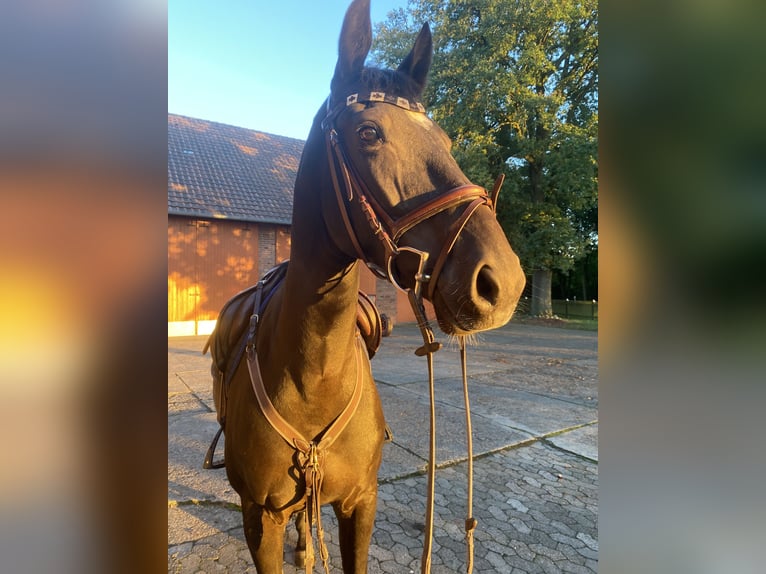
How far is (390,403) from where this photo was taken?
19.5 ft

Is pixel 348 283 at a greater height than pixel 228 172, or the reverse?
pixel 228 172

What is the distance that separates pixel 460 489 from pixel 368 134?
3244 millimetres

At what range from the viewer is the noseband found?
1.03 meters

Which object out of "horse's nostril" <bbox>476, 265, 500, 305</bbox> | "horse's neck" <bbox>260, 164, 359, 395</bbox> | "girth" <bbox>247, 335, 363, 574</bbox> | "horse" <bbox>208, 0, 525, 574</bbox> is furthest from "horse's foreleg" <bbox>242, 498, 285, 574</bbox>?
"horse's nostril" <bbox>476, 265, 500, 305</bbox>

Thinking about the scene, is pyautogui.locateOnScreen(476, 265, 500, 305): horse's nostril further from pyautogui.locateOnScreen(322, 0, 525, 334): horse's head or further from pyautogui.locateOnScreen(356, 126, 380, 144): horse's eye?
pyautogui.locateOnScreen(356, 126, 380, 144): horse's eye

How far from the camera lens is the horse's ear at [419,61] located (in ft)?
4.78

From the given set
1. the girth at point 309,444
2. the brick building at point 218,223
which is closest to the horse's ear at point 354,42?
the girth at point 309,444

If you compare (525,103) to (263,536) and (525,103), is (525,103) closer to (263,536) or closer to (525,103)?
(525,103)

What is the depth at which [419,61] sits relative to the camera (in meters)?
1.46

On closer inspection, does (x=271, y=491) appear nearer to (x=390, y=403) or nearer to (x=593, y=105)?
(x=390, y=403)

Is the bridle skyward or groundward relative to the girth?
skyward
